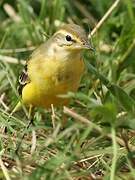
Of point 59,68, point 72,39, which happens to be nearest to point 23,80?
point 59,68

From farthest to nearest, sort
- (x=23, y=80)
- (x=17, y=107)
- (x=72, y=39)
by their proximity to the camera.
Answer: (x=17, y=107), (x=23, y=80), (x=72, y=39)

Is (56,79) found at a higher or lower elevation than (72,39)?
lower

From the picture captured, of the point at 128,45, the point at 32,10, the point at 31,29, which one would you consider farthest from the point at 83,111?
the point at 32,10

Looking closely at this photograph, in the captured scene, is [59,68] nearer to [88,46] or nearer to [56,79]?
[56,79]

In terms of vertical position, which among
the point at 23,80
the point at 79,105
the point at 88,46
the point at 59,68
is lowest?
the point at 79,105

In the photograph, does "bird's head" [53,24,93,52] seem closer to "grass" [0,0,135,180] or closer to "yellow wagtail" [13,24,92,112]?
"yellow wagtail" [13,24,92,112]

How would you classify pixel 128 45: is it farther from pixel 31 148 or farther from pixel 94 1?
pixel 31 148
